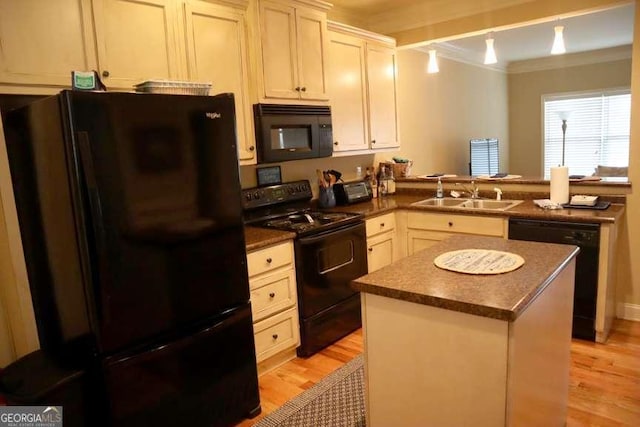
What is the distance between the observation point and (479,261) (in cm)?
174

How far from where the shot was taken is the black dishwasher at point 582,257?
2.77 meters

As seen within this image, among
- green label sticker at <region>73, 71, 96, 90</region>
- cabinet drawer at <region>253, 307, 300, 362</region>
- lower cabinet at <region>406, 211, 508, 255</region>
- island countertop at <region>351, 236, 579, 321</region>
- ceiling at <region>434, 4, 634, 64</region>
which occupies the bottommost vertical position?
cabinet drawer at <region>253, 307, 300, 362</region>

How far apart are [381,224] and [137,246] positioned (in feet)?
7.01

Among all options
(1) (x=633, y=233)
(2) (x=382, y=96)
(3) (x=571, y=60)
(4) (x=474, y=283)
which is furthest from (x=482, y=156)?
(4) (x=474, y=283)

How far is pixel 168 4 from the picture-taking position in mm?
2287

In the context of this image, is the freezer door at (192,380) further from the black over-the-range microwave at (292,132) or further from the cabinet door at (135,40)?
the cabinet door at (135,40)

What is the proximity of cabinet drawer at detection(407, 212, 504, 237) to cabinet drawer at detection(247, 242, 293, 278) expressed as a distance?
133 centimetres

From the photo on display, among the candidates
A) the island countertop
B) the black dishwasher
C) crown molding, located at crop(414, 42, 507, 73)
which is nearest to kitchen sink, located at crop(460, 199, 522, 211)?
the black dishwasher

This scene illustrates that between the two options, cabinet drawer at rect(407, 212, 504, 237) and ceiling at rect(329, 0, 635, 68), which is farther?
ceiling at rect(329, 0, 635, 68)

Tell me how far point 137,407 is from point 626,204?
10.9ft

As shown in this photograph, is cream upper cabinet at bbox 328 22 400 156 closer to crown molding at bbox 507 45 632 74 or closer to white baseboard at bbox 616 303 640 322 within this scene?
white baseboard at bbox 616 303 640 322

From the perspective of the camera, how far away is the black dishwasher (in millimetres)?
2768

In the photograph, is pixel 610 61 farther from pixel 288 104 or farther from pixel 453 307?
pixel 453 307

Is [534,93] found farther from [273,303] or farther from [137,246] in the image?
[137,246]
